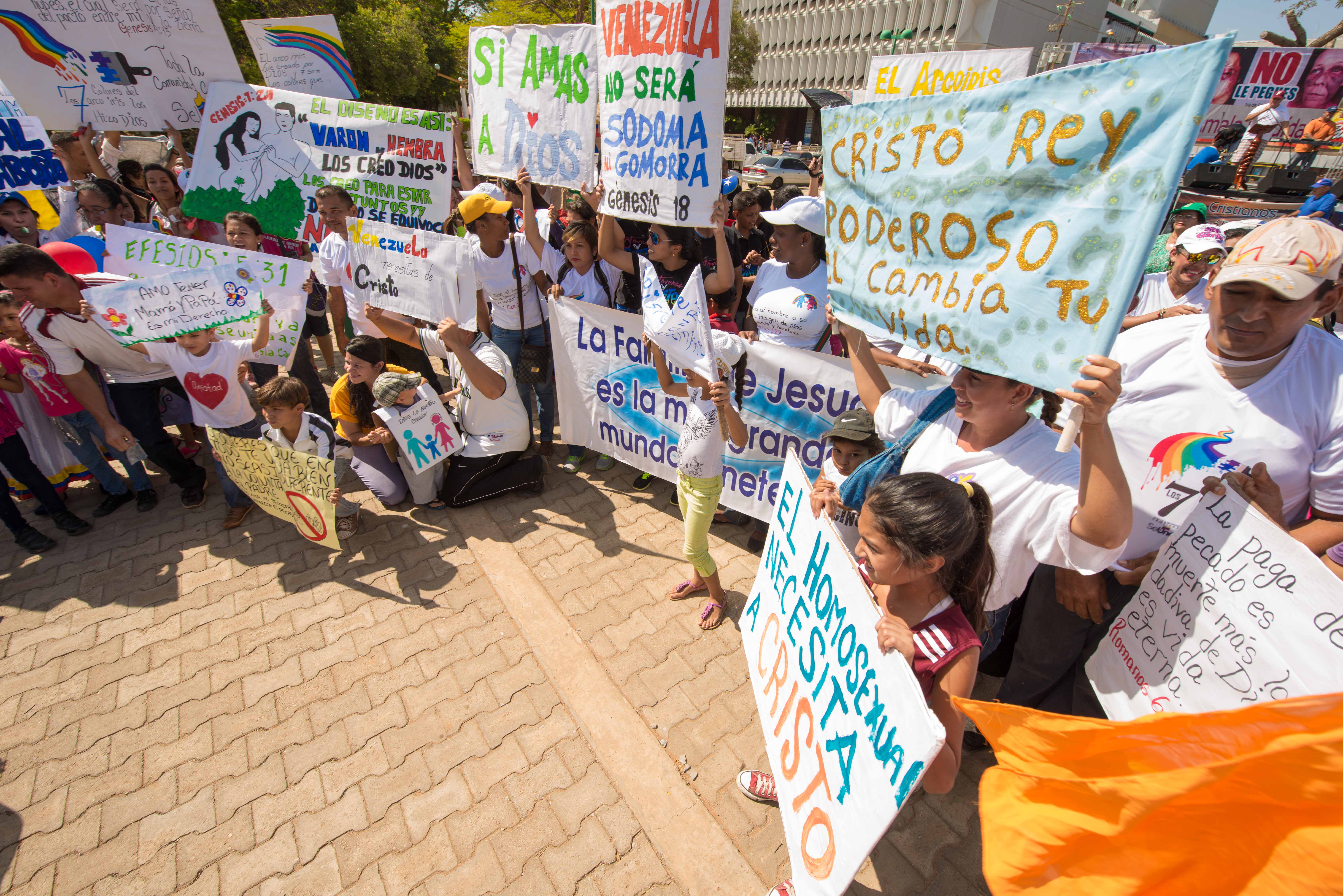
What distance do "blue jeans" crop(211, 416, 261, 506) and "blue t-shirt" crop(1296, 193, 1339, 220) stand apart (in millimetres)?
11508

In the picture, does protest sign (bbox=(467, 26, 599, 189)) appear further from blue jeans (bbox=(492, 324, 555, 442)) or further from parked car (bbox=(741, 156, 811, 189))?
parked car (bbox=(741, 156, 811, 189))

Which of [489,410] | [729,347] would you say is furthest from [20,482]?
[729,347]

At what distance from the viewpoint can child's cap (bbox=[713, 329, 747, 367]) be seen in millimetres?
3164

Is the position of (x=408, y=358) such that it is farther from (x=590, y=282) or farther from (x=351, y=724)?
(x=351, y=724)

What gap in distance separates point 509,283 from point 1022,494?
3.96m

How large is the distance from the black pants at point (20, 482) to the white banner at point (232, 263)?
1429 millimetres

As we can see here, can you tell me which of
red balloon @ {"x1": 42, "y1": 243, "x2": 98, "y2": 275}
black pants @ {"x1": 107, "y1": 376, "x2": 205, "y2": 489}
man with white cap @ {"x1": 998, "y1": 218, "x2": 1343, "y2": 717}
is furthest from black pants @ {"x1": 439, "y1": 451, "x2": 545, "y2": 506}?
man with white cap @ {"x1": 998, "y1": 218, "x2": 1343, "y2": 717}

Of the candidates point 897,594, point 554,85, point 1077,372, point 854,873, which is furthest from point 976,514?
point 554,85

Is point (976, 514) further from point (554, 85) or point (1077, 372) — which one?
point (554, 85)

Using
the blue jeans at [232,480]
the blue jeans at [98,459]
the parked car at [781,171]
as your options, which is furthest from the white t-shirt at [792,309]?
the parked car at [781,171]

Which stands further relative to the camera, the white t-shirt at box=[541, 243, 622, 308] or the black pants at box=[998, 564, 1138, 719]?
the white t-shirt at box=[541, 243, 622, 308]

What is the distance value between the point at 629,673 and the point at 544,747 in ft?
1.94

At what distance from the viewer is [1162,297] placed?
424 centimetres

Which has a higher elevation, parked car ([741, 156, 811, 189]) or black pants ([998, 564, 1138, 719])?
parked car ([741, 156, 811, 189])
